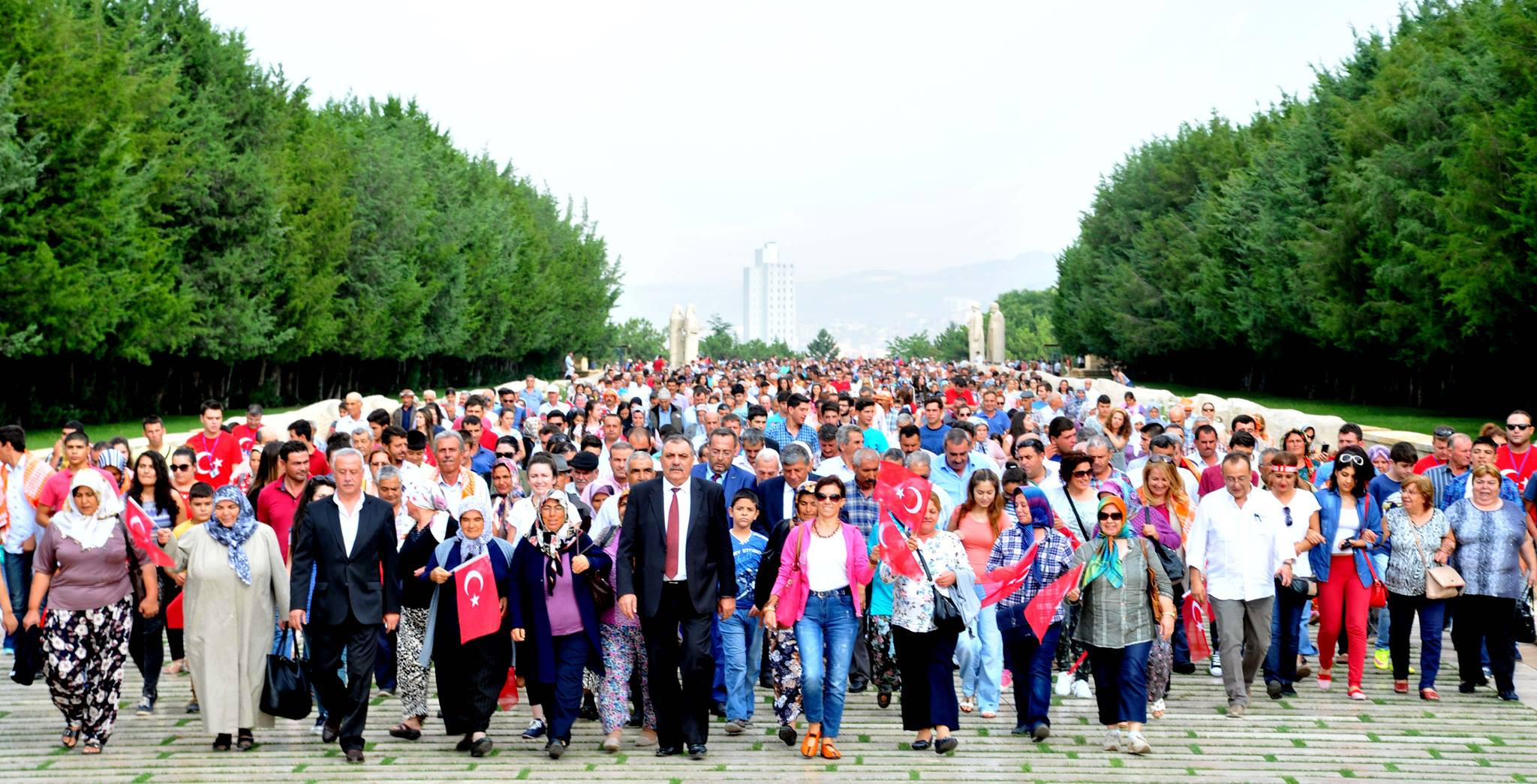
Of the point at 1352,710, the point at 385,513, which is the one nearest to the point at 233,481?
the point at 385,513

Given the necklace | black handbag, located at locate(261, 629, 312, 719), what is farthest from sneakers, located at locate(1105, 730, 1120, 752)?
black handbag, located at locate(261, 629, 312, 719)

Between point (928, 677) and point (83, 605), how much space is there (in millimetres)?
4978

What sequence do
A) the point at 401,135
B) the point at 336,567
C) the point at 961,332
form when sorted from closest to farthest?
the point at 336,567, the point at 401,135, the point at 961,332

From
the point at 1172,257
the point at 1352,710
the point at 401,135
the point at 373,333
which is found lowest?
the point at 1352,710

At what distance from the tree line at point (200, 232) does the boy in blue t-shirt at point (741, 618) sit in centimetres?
2060

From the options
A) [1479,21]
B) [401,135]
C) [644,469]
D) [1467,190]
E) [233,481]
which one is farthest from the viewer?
[401,135]

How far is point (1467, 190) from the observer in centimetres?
3225

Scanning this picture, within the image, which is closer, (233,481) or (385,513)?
(385,513)

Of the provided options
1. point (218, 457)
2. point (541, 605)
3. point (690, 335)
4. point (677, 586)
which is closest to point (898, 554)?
point (677, 586)

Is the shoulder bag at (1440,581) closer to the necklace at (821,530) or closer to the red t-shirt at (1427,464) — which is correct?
the red t-shirt at (1427,464)

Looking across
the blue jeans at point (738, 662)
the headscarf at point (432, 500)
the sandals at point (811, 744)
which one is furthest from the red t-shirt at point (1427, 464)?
the headscarf at point (432, 500)

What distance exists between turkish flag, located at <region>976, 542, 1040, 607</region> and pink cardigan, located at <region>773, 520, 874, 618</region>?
0.94 m

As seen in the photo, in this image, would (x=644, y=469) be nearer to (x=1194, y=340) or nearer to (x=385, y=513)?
(x=385, y=513)

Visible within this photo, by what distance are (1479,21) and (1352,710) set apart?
28.8 m
